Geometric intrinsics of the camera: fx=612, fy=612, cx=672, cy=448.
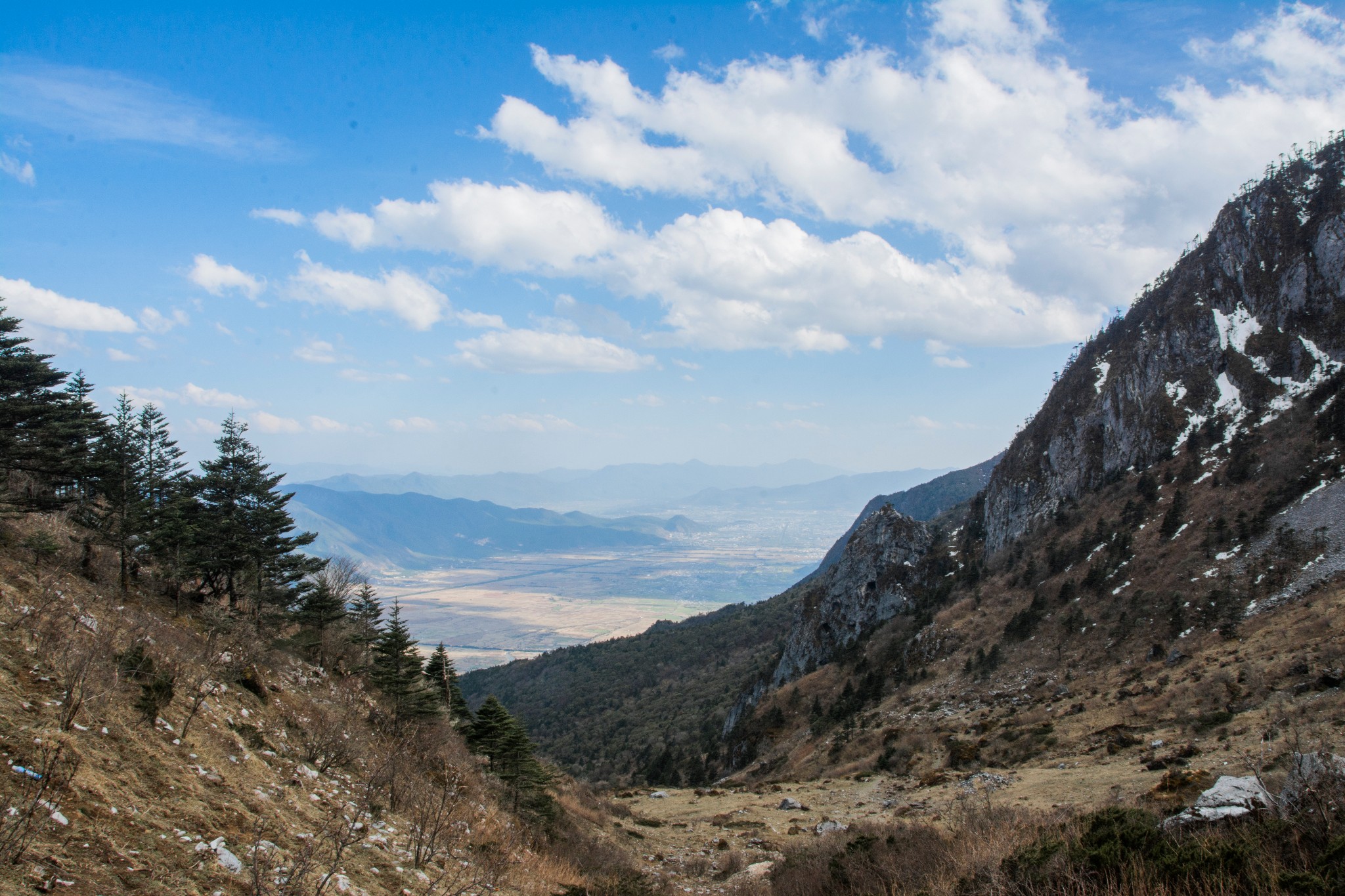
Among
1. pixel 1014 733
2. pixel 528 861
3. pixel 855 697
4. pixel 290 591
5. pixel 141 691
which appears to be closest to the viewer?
pixel 141 691

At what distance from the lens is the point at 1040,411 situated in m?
78.9

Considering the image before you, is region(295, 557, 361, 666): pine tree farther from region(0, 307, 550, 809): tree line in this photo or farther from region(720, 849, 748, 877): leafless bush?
region(720, 849, 748, 877): leafless bush

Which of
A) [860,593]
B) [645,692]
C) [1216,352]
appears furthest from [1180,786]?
[645,692]

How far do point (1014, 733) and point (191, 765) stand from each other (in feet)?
101

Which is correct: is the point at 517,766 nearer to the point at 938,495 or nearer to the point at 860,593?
the point at 860,593

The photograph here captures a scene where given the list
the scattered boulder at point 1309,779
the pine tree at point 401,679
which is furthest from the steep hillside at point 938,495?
the scattered boulder at point 1309,779

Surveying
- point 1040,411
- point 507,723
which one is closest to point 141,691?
point 507,723

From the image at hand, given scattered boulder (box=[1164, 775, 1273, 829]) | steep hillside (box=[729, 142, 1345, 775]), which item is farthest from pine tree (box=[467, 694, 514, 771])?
steep hillside (box=[729, 142, 1345, 775])

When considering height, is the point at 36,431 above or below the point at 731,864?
above

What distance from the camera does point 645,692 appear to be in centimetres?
9000

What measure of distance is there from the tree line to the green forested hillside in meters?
35.5

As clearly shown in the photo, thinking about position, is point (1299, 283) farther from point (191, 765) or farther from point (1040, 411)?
point (191, 765)

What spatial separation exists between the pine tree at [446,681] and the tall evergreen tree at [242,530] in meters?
6.51

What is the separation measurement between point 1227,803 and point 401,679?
2046 cm
